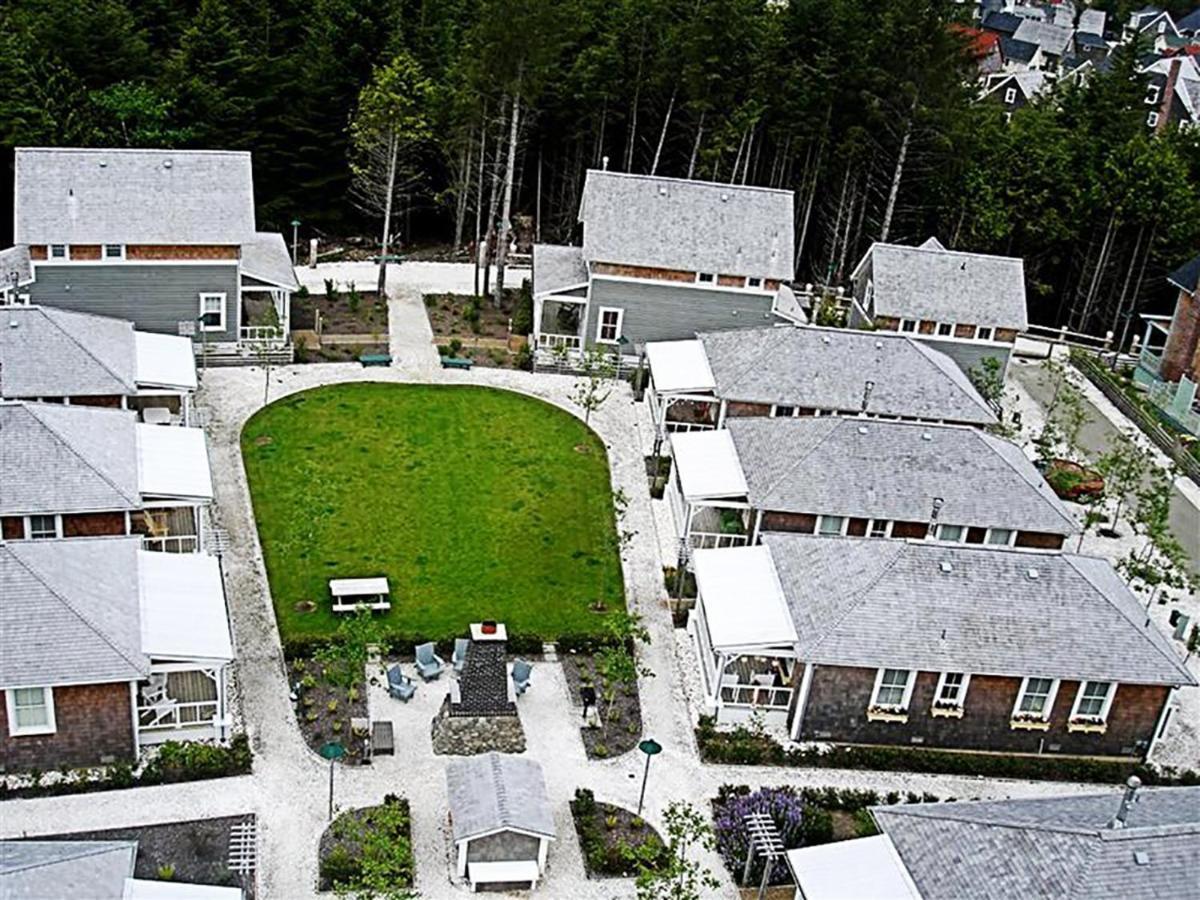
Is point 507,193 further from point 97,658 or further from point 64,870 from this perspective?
point 64,870

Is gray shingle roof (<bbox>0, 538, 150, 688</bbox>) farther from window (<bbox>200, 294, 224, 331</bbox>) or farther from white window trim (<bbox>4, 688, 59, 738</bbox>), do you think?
window (<bbox>200, 294, 224, 331</bbox>)

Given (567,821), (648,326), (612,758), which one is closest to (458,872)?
(567,821)

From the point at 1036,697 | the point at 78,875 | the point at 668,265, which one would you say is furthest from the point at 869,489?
the point at 78,875

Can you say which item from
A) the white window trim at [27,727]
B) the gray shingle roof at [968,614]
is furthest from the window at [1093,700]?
the white window trim at [27,727]

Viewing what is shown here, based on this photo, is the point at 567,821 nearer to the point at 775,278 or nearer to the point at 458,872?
the point at 458,872

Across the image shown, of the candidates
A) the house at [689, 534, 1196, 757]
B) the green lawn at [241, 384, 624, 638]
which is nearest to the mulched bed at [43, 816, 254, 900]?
the green lawn at [241, 384, 624, 638]

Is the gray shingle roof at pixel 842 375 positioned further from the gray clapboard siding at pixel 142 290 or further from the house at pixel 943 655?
the gray clapboard siding at pixel 142 290
